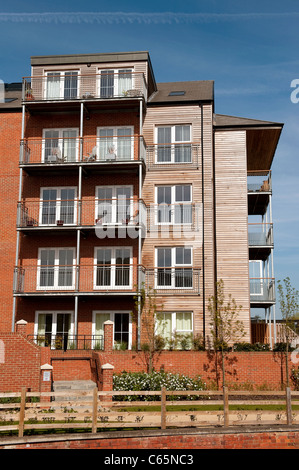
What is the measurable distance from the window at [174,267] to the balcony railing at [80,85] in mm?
7655

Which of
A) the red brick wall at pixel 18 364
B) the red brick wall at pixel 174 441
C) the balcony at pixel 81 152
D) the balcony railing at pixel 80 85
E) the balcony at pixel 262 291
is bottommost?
the red brick wall at pixel 174 441

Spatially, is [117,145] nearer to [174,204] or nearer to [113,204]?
[113,204]

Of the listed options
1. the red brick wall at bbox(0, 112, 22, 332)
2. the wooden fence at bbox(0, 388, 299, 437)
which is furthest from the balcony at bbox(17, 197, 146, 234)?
the wooden fence at bbox(0, 388, 299, 437)

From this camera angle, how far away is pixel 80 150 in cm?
2562

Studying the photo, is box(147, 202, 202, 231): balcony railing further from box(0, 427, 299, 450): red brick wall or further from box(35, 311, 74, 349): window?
box(0, 427, 299, 450): red brick wall

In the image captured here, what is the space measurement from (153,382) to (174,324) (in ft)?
19.6

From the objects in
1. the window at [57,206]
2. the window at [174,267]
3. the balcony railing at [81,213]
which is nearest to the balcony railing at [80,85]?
the window at [57,206]

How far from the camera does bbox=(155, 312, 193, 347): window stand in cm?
2419

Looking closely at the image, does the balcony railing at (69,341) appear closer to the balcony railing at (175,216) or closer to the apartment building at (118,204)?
the apartment building at (118,204)

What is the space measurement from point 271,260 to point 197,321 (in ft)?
19.4

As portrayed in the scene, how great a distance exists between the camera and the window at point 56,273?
24.9 metres

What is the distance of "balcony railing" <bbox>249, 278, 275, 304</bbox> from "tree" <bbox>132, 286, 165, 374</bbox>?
224 inches

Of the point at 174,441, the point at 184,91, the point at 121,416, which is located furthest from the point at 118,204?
the point at 174,441

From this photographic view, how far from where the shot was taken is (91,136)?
1039 inches
